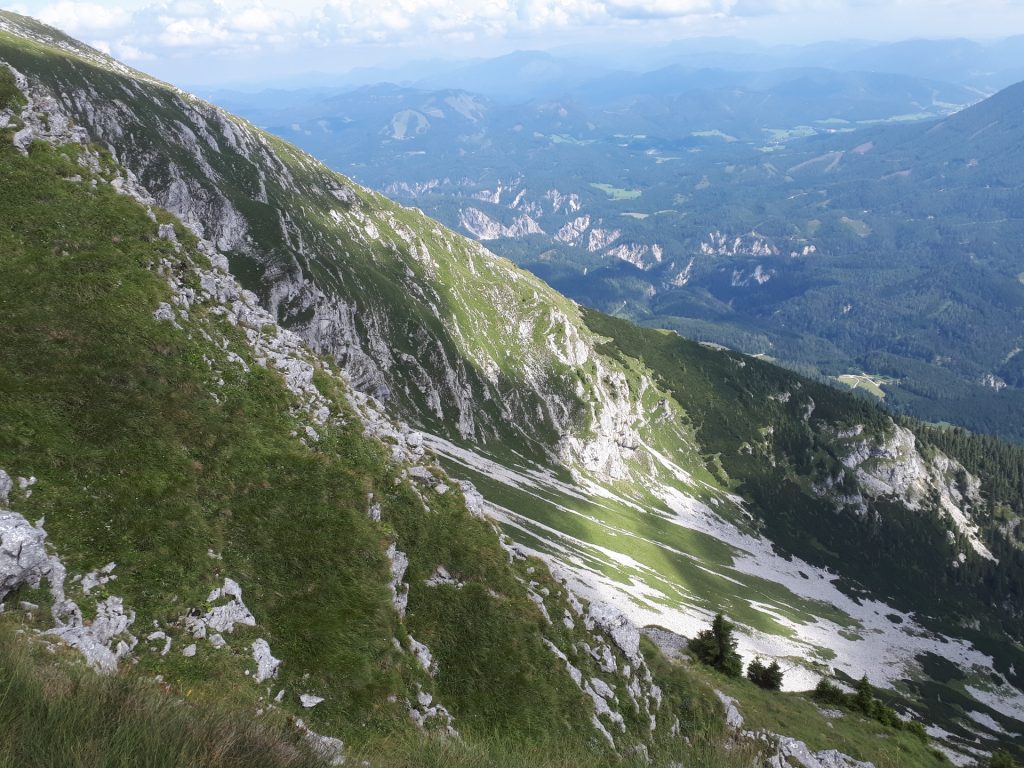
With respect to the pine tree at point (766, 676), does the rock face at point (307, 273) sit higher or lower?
higher

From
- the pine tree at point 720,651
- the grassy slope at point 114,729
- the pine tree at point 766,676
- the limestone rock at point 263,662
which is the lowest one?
the pine tree at point 766,676

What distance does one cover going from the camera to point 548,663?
4088 centimetres

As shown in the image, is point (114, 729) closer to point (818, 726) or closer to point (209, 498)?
point (209, 498)

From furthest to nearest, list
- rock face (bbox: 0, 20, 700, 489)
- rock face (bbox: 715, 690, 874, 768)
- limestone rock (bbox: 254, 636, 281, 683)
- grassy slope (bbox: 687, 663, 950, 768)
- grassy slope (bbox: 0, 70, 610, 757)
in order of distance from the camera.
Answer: rock face (bbox: 0, 20, 700, 489), grassy slope (bbox: 687, 663, 950, 768), rock face (bbox: 715, 690, 874, 768), grassy slope (bbox: 0, 70, 610, 757), limestone rock (bbox: 254, 636, 281, 683)

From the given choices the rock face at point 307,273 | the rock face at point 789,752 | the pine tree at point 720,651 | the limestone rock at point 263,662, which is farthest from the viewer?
the rock face at point 307,273

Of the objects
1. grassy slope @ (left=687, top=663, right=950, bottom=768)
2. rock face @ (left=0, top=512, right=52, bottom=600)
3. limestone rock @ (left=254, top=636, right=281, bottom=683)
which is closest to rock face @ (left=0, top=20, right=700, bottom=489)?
grassy slope @ (left=687, top=663, right=950, bottom=768)

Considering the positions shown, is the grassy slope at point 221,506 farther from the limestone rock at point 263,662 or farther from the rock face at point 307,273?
the rock face at point 307,273

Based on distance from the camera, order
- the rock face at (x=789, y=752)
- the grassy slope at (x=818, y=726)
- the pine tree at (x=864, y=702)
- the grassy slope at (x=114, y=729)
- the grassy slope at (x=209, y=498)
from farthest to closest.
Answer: the pine tree at (x=864, y=702)
the grassy slope at (x=818, y=726)
the rock face at (x=789, y=752)
the grassy slope at (x=209, y=498)
the grassy slope at (x=114, y=729)

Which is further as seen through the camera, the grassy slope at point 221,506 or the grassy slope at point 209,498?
the grassy slope at point 209,498

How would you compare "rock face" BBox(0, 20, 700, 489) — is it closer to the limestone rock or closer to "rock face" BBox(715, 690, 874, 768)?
"rock face" BBox(715, 690, 874, 768)

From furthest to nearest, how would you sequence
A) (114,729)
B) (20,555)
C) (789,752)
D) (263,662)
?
(789,752) → (263,662) → (20,555) → (114,729)

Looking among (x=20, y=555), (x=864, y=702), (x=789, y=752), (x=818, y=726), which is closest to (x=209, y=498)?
(x=20, y=555)

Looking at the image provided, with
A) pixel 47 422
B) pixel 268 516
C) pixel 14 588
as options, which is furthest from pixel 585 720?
pixel 47 422

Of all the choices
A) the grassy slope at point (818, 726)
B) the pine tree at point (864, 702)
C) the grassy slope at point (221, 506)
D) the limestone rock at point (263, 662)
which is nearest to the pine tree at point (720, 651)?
the grassy slope at point (818, 726)
